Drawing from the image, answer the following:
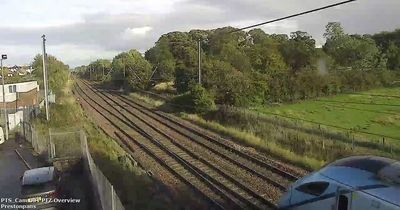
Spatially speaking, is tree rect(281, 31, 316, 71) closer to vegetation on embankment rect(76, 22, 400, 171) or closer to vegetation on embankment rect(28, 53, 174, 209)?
vegetation on embankment rect(76, 22, 400, 171)

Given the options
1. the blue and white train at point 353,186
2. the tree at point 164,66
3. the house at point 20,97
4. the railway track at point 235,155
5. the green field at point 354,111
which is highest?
the tree at point 164,66

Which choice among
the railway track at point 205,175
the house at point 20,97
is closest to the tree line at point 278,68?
the railway track at point 205,175

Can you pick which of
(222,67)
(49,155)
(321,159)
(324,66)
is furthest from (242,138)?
(324,66)

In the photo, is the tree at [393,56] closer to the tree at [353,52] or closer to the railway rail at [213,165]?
the tree at [353,52]

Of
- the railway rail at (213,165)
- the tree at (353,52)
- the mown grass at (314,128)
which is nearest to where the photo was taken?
the railway rail at (213,165)

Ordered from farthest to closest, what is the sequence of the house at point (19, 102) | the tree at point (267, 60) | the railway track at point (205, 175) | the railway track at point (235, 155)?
the tree at point (267, 60) → the house at point (19, 102) → the railway track at point (235, 155) → the railway track at point (205, 175)

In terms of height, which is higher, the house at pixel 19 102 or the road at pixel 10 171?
the house at pixel 19 102

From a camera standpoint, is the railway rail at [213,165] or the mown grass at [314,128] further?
the mown grass at [314,128]
